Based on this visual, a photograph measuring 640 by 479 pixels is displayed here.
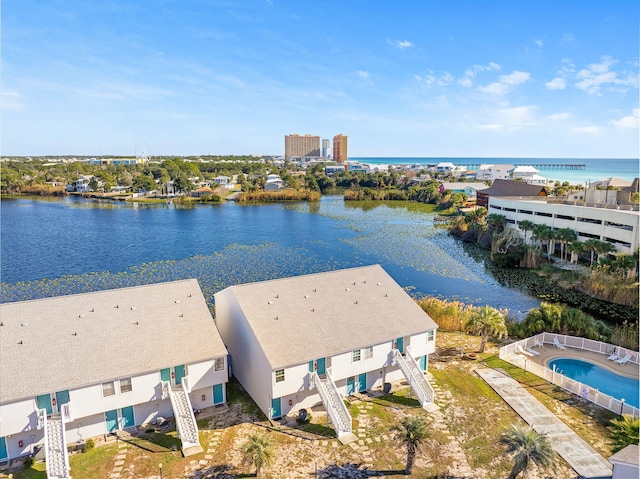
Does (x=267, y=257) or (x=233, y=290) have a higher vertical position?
(x=233, y=290)

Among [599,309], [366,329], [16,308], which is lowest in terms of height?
[599,309]

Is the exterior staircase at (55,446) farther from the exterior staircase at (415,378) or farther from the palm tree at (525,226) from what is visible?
the palm tree at (525,226)

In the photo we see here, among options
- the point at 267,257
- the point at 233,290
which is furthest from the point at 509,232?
the point at 233,290

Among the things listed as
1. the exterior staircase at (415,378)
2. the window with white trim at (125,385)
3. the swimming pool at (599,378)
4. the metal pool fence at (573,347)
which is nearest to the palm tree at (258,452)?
the window with white trim at (125,385)

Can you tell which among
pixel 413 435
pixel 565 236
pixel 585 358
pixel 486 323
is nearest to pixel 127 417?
pixel 413 435

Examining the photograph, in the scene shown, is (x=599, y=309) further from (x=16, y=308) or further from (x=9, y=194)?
(x=9, y=194)
